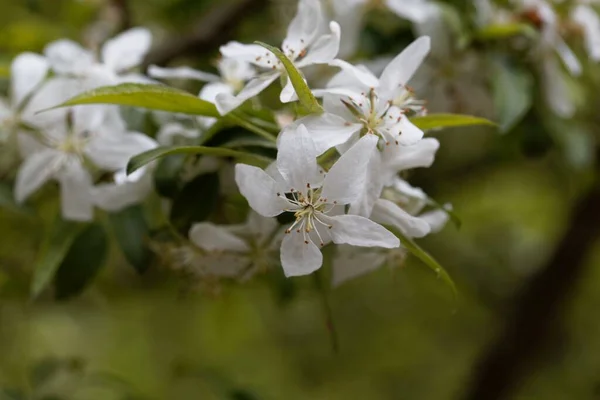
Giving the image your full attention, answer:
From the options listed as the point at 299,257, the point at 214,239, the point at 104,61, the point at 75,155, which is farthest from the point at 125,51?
the point at 299,257

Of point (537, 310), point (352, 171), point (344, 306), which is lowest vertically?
point (344, 306)

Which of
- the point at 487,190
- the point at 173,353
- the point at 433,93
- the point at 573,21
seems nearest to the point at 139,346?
the point at 173,353

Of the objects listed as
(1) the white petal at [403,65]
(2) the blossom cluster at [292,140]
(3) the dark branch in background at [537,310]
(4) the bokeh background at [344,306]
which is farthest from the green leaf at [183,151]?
(3) the dark branch in background at [537,310]

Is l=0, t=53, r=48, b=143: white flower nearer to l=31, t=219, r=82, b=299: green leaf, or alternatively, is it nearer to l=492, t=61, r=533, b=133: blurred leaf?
l=31, t=219, r=82, b=299: green leaf

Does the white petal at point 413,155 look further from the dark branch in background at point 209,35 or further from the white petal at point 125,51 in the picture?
the dark branch in background at point 209,35

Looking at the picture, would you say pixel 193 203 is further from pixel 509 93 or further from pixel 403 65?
pixel 509 93

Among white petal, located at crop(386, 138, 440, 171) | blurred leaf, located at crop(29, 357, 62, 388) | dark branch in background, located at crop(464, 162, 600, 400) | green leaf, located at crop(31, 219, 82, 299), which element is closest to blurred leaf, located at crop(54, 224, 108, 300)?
green leaf, located at crop(31, 219, 82, 299)

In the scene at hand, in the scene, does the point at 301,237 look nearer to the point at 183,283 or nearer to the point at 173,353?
the point at 183,283
